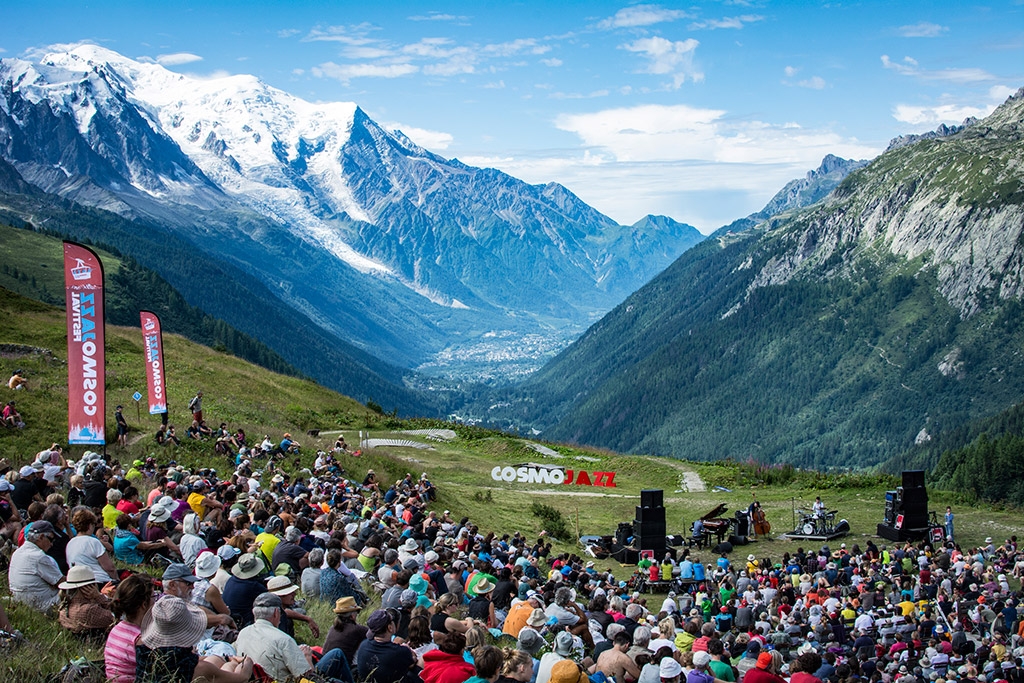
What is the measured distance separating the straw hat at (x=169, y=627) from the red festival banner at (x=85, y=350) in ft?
58.2

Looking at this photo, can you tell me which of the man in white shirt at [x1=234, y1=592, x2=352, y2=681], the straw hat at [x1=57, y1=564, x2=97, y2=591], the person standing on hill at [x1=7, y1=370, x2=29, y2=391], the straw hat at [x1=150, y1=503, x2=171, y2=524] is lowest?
the man in white shirt at [x1=234, y1=592, x2=352, y2=681]

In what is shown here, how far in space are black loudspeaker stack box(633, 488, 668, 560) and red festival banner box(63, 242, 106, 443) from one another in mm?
22490

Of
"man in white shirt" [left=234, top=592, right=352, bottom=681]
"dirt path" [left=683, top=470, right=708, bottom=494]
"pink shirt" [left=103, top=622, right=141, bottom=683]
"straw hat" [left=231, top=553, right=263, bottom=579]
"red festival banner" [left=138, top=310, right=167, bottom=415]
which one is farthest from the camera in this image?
"dirt path" [left=683, top=470, right=708, bottom=494]

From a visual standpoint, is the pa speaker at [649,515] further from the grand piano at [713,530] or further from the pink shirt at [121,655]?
the pink shirt at [121,655]

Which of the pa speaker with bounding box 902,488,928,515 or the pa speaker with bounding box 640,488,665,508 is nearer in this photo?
the pa speaker with bounding box 640,488,665,508

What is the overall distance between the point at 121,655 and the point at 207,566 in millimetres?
5099

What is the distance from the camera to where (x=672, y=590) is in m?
33.8

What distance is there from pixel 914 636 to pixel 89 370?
25.6 metres

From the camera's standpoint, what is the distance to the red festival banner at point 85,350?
27.0 m

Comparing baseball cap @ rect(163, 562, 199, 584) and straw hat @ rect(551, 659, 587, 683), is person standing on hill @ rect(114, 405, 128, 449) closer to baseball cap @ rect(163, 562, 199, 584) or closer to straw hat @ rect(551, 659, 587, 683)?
baseball cap @ rect(163, 562, 199, 584)

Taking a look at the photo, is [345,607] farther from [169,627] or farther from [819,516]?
[819,516]

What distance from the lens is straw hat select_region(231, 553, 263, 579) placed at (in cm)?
1580

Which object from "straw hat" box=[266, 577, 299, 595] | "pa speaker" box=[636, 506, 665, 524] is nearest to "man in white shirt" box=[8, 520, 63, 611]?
"straw hat" box=[266, 577, 299, 595]

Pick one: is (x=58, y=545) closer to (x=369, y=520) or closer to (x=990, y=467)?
(x=369, y=520)
